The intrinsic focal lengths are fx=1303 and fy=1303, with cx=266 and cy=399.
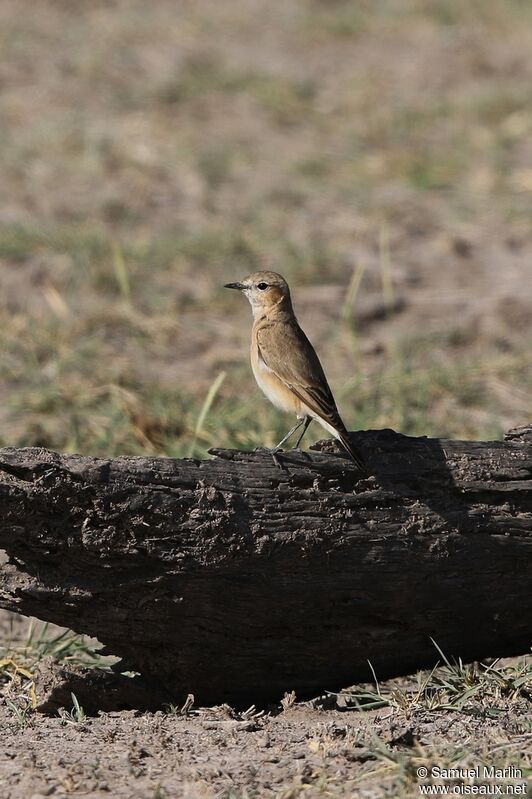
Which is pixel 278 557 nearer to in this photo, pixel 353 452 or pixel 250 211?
pixel 353 452

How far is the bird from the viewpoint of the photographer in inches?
208

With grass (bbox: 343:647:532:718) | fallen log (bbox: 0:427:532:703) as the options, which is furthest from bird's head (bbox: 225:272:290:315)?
grass (bbox: 343:647:532:718)

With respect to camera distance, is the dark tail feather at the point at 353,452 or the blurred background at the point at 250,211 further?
the blurred background at the point at 250,211

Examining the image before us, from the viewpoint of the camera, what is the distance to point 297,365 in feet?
18.1

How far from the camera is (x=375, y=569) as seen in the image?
4754mm

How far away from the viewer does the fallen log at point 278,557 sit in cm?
457

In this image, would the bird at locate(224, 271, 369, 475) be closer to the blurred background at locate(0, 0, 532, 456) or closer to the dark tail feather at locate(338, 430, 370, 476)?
the dark tail feather at locate(338, 430, 370, 476)

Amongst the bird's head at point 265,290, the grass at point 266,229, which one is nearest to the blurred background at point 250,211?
the grass at point 266,229

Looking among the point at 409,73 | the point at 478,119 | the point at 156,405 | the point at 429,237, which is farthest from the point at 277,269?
the point at 409,73

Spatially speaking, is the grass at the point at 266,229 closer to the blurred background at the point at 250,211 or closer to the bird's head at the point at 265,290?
the blurred background at the point at 250,211

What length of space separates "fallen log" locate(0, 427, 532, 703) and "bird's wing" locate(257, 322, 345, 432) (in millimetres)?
418

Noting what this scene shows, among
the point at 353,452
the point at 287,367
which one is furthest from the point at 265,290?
the point at 353,452

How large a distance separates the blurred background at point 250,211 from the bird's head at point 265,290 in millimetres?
504

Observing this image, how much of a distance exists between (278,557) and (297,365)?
1.11 meters
